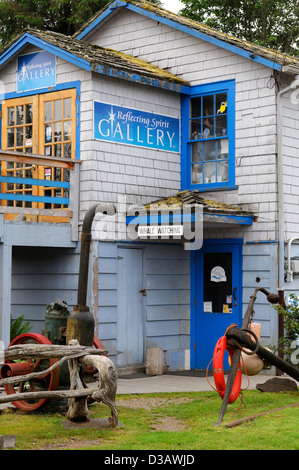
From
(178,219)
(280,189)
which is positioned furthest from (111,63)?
(280,189)

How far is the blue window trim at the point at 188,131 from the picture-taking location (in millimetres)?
14203

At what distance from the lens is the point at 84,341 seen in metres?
9.21

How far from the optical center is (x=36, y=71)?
1440cm

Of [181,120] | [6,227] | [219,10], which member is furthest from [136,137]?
[219,10]

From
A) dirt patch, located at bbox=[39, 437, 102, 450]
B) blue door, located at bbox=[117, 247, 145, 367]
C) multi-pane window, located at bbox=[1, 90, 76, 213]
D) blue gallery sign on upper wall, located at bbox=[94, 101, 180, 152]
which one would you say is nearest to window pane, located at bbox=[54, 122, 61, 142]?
multi-pane window, located at bbox=[1, 90, 76, 213]

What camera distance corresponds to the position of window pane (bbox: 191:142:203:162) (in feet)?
48.4

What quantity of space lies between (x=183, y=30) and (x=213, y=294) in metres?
5.07

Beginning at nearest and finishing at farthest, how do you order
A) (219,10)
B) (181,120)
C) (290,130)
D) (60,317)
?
(60,317) < (290,130) < (181,120) < (219,10)

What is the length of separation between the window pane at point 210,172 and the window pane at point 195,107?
102 centimetres

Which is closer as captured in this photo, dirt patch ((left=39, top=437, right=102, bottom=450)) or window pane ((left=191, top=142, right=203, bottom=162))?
dirt patch ((left=39, top=437, right=102, bottom=450))

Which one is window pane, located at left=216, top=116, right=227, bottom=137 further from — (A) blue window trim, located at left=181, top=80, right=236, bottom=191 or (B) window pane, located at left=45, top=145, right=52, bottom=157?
(B) window pane, located at left=45, top=145, right=52, bottom=157

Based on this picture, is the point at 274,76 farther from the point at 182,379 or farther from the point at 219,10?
the point at 219,10

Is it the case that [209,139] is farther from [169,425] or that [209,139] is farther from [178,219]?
[169,425]
